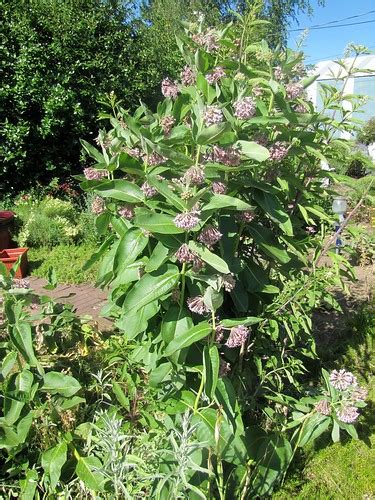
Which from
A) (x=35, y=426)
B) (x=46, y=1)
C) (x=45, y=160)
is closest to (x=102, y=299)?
(x=35, y=426)

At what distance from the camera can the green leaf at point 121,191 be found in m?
1.86

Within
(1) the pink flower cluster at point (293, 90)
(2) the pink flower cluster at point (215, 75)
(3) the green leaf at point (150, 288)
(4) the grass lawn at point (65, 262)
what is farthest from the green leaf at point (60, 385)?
(4) the grass lawn at point (65, 262)

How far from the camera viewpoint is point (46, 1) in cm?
832

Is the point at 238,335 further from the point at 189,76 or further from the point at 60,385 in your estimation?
the point at 189,76

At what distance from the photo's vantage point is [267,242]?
2090 millimetres

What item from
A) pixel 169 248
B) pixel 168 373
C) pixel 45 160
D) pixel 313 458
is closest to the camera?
pixel 169 248

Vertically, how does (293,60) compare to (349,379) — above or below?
above

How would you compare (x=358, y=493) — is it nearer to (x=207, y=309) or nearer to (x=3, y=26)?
(x=207, y=309)

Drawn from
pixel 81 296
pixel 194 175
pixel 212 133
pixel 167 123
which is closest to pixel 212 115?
pixel 212 133

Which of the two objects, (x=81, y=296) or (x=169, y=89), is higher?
(x=169, y=89)

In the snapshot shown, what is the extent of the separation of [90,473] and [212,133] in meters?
1.37

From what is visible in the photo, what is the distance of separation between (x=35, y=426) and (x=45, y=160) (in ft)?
22.6

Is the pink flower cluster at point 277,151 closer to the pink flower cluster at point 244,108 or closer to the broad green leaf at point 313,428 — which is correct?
the pink flower cluster at point 244,108

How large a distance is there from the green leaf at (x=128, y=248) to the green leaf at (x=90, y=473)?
2.49 ft
